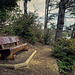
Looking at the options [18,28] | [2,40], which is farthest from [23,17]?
[2,40]

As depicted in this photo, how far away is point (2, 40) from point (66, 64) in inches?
119

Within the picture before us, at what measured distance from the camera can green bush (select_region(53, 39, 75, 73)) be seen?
3706 mm

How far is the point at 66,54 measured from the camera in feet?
13.7

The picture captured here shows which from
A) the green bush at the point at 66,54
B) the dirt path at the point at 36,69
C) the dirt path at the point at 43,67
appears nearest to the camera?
the dirt path at the point at 36,69

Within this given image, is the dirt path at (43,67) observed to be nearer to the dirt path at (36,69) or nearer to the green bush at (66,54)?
the dirt path at (36,69)

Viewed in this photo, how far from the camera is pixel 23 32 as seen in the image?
6809 mm

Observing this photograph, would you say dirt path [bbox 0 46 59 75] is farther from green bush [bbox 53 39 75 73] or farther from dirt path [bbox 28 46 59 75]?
green bush [bbox 53 39 75 73]

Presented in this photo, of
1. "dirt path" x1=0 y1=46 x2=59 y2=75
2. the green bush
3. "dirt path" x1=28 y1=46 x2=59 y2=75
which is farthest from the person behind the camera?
the green bush

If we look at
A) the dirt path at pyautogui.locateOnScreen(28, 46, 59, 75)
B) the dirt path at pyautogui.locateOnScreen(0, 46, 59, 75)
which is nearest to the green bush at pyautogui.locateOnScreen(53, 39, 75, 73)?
the dirt path at pyautogui.locateOnScreen(28, 46, 59, 75)

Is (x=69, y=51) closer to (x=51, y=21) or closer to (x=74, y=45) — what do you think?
(x=74, y=45)

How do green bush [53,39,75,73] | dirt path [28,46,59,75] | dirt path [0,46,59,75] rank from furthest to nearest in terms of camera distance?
green bush [53,39,75,73]
dirt path [28,46,59,75]
dirt path [0,46,59,75]

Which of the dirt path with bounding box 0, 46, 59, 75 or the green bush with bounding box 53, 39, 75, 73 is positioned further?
the green bush with bounding box 53, 39, 75, 73

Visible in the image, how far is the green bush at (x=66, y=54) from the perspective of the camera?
371 centimetres

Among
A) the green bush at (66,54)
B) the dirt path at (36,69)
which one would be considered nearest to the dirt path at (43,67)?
the dirt path at (36,69)
